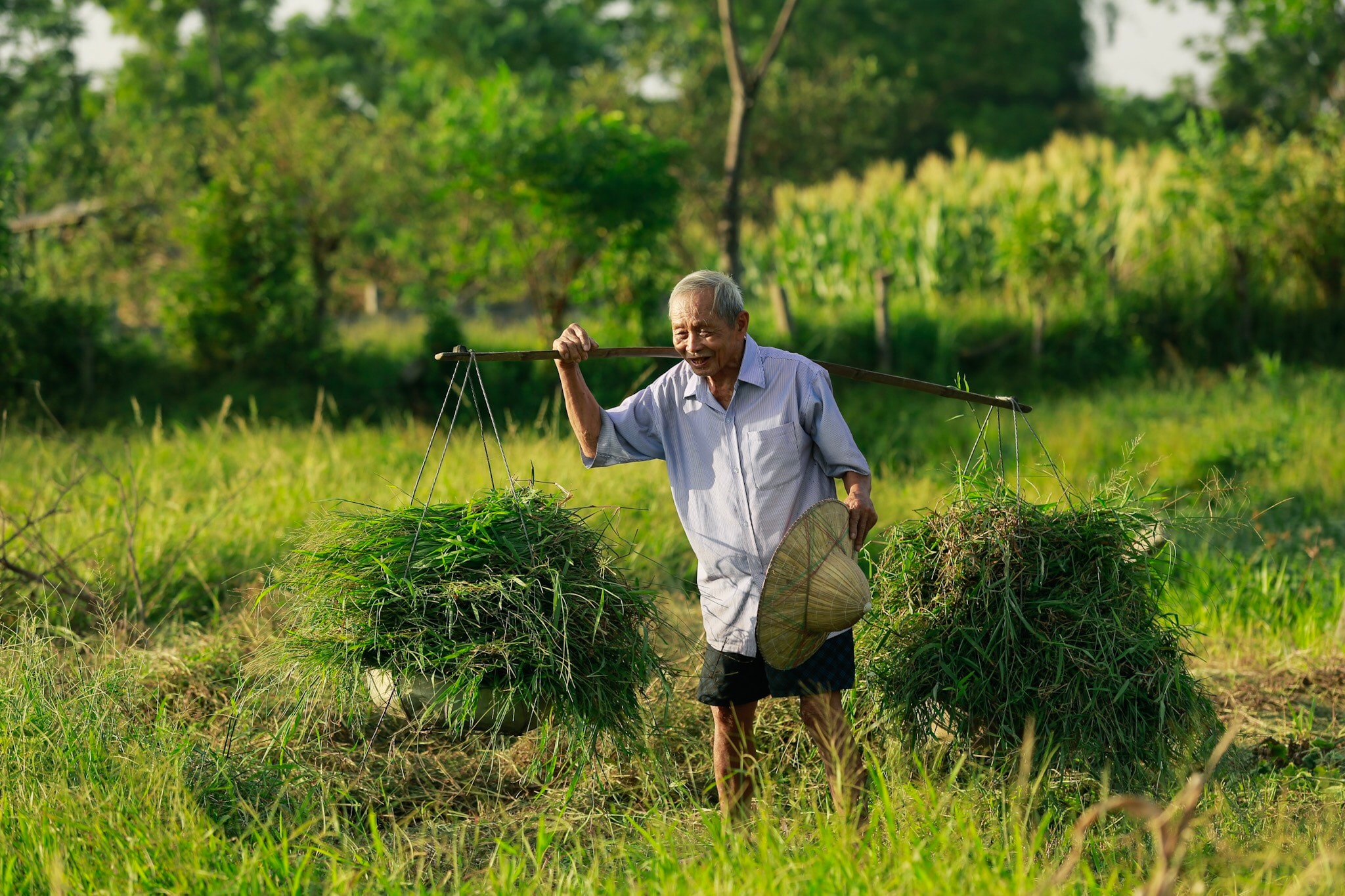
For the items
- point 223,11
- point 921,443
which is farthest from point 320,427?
point 223,11

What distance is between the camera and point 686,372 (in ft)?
10.8

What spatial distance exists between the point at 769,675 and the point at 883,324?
777 cm

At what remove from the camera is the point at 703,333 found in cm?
308

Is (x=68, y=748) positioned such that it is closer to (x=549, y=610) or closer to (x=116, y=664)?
(x=116, y=664)

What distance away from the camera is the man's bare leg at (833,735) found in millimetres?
3078

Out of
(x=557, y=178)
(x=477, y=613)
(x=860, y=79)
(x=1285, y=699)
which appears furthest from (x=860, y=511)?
(x=860, y=79)

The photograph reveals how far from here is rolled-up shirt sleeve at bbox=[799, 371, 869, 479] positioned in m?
3.11

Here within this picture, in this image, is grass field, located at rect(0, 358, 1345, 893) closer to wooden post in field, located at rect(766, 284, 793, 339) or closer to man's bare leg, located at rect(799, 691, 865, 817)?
man's bare leg, located at rect(799, 691, 865, 817)

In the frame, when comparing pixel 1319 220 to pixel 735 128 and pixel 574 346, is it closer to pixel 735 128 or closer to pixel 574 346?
pixel 735 128

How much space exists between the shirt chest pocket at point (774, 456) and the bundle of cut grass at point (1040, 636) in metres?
0.49

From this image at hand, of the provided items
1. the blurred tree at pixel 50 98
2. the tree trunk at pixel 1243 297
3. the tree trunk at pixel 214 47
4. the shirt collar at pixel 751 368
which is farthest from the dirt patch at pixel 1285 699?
the tree trunk at pixel 214 47

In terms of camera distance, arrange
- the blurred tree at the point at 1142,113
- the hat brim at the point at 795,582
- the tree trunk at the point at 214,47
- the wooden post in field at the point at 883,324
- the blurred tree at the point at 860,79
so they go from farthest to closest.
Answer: the blurred tree at the point at 1142,113, the blurred tree at the point at 860,79, the tree trunk at the point at 214,47, the wooden post in field at the point at 883,324, the hat brim at the point at 795,582

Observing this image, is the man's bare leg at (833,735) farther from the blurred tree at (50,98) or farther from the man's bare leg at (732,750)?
the blurred tree at (50,98)

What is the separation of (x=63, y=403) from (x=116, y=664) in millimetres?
6509
